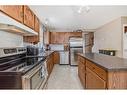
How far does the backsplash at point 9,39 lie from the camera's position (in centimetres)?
250

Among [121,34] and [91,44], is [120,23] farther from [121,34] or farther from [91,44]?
[91,44]

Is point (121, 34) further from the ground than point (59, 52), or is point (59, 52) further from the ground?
point (121, 34)

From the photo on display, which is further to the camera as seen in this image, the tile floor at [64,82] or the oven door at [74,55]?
the oven door at [74,55]

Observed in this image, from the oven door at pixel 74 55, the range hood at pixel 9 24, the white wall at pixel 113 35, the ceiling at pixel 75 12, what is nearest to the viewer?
the range hood at pixel 9 24

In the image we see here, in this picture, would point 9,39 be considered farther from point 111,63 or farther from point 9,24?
point 111,63

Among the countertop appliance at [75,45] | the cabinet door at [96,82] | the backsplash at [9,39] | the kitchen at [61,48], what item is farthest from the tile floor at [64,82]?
the countertop appliance at [75,45]

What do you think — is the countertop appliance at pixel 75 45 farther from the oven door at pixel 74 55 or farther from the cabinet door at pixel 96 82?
the cabinet door at pixel 96 82

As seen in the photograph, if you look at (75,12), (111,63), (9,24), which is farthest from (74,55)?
(9,24)

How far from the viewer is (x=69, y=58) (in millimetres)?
8516

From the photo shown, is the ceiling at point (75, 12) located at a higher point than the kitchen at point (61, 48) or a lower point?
higher

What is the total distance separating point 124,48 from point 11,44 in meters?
3.85

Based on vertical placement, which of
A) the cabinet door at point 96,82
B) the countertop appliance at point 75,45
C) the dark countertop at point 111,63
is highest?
the countertop appliance at point 75,45
